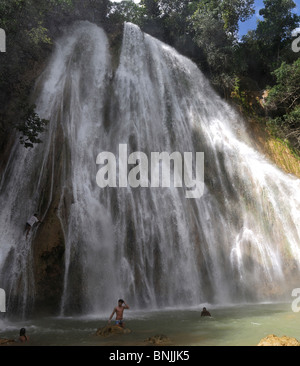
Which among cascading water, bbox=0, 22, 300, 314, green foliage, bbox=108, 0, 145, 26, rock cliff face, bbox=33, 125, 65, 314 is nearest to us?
rock cliff face, bbox=33, 125, 65, 314

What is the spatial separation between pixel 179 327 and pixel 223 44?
21.5 metres

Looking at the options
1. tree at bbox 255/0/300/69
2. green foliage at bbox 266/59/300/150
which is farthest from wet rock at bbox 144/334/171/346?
tree at bbox 255/0/300/69

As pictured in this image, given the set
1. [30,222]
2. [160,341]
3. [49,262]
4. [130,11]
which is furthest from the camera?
[130,11]

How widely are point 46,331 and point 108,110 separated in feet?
36.3

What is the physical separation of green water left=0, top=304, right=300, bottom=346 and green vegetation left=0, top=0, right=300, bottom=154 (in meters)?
8.76

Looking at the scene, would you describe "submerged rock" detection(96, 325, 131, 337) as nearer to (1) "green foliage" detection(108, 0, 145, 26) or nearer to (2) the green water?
(2) the green water

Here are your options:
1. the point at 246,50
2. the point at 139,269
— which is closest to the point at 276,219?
the point at 139,269

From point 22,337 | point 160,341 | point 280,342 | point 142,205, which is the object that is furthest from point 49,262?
point 280,342

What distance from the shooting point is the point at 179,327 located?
25.9ft

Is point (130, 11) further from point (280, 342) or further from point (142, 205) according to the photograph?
point (280, 342)

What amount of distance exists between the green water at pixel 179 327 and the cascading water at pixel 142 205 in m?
1.48

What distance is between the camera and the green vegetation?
18091 mm

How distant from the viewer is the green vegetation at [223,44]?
59.4 ft

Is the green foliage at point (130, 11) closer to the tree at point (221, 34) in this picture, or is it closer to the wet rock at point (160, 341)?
the tree at point (221, 34)
